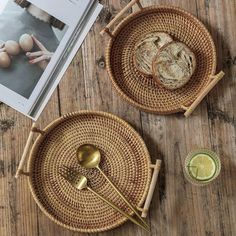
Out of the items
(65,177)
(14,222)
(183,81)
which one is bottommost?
(14,222)

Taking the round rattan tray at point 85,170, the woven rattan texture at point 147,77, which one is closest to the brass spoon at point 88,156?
the round rattan tray at point 85,170

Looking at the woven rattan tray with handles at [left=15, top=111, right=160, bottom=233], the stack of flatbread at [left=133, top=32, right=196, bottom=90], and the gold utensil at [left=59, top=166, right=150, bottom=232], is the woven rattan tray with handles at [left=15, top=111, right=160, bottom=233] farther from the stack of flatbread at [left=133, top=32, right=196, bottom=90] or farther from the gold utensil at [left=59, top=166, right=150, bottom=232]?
the stack of flatbread at [left=133, top=32, right=196, bottom=90]

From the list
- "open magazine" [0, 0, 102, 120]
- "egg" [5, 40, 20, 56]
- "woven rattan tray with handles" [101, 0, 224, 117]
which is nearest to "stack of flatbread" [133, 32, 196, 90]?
"woven rattan tray with handles" [101, 0, 224, 117]

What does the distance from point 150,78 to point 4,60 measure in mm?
287

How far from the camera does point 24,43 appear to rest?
99 cm

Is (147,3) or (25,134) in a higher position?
(147,3)

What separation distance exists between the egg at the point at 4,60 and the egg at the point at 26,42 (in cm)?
4

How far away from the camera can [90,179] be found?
0.96 meters

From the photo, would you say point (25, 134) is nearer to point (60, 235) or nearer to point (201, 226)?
point (60, 235)

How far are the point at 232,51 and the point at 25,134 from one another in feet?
1.43

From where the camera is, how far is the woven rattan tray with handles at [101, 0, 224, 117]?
0.96 m

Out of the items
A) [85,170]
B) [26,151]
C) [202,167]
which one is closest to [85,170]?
[85,170]

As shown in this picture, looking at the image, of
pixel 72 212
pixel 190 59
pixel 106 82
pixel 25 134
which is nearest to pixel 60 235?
pixel 72 212

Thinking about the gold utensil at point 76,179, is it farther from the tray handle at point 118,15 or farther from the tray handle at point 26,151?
the tray handle at point 118,15
